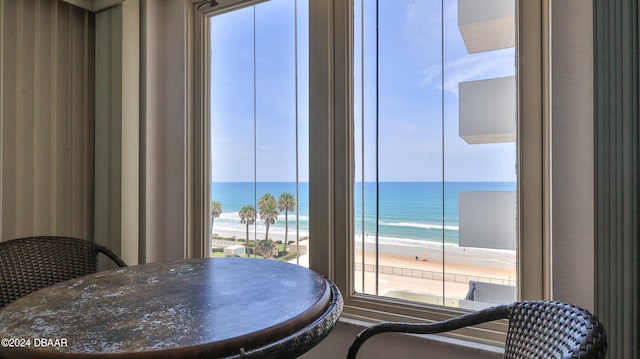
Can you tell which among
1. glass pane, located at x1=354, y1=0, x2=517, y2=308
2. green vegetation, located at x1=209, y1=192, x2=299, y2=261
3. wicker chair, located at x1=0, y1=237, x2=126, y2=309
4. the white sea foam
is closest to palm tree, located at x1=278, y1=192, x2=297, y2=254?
green vegetation, located at x1=209, y1=192, x2=299, y2=261

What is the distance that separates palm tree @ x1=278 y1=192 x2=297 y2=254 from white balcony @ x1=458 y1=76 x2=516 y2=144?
2.94 feet

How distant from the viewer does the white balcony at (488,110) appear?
1.49 m

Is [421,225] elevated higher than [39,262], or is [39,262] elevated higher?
[421,225]

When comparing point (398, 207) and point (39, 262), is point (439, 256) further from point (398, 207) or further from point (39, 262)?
point (39, 262)

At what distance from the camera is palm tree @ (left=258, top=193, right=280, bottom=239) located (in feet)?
6.56

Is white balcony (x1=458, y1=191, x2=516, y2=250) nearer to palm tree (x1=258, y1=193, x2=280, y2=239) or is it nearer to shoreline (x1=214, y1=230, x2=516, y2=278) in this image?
shoreline (x1=214, y1=230, x2=516, y2=278)

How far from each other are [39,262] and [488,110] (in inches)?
85.5

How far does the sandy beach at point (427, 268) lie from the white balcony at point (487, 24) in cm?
86

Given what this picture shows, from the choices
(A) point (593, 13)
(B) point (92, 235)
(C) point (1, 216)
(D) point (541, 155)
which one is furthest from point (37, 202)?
(A) point (593, 13)

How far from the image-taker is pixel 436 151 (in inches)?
63.7

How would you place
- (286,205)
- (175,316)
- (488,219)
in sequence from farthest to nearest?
1. (286,205)
2. (488,219)
3. (175,316)

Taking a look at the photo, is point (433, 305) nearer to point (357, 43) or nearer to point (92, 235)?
point (357, 43)

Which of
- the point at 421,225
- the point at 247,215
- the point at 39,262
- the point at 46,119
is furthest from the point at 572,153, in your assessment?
the point at 46,119

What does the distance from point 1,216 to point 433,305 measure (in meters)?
2.17
